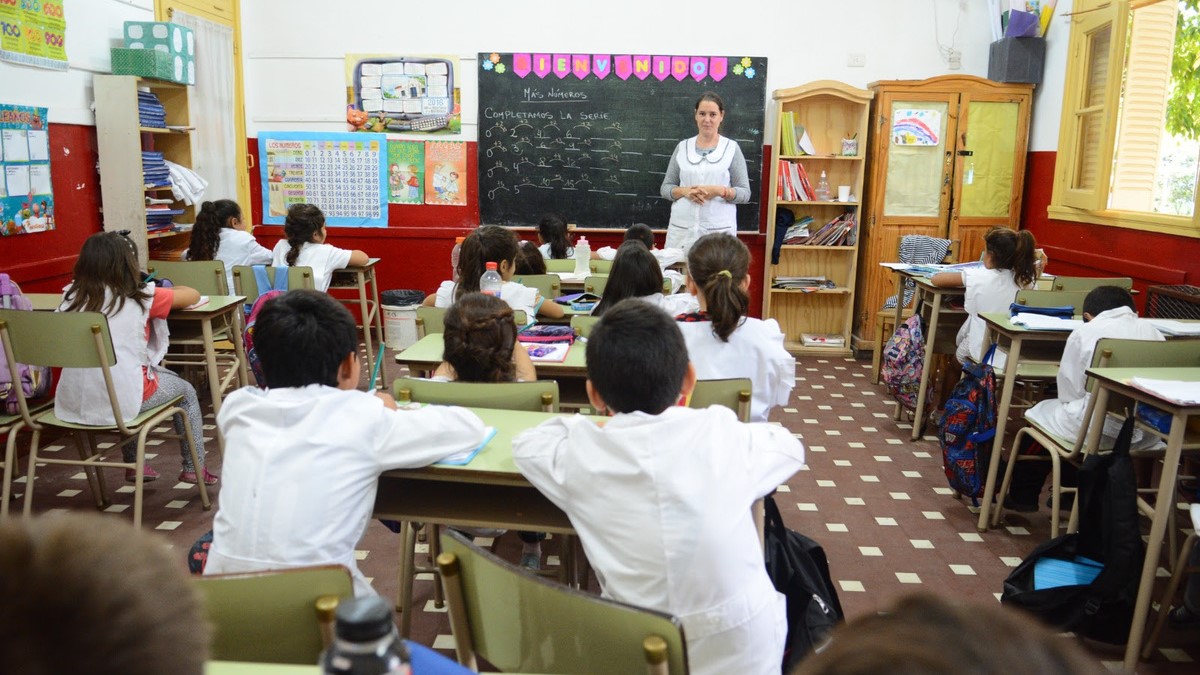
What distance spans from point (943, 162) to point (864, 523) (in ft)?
12.1

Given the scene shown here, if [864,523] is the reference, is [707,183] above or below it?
above

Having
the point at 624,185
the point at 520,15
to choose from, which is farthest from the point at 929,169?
the point at 520,15

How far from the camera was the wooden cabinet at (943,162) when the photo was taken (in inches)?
246

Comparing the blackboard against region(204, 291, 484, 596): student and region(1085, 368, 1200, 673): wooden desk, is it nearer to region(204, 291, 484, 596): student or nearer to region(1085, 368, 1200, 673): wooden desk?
A: region(1085, 368, 1200, 673): wooden desk

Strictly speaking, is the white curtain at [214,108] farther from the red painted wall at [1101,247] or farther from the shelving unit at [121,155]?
the red painted wall at [1101,247]

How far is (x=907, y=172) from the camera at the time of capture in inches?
250

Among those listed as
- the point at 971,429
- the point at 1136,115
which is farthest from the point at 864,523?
the point at 1136,115

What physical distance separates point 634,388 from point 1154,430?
1.89 m

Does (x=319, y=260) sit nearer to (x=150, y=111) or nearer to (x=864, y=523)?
(x=150, y=111)

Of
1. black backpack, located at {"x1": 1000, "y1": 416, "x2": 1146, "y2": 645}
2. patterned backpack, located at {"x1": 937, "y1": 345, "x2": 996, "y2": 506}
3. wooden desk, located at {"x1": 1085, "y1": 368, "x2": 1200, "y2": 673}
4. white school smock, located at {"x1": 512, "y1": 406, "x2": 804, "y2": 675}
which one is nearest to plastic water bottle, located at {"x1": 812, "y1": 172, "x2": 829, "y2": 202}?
patterned backpack, located at {"x1": 937, "y1": 345, "x2": 996, "y2": 506}

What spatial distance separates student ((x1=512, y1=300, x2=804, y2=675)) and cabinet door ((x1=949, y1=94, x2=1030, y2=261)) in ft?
17.5

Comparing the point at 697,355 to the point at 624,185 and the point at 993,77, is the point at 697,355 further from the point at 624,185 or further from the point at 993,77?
the point at 993,77

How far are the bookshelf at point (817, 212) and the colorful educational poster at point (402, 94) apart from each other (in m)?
2.44

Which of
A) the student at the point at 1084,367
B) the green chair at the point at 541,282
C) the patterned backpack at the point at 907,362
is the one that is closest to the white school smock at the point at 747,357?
the student at the point at 1084,367
